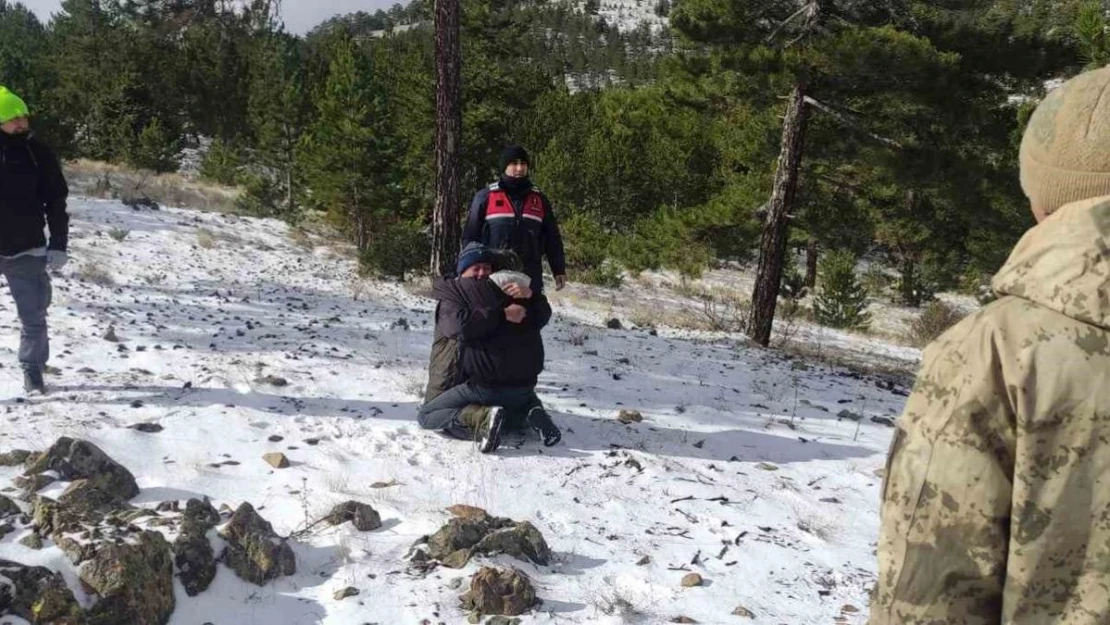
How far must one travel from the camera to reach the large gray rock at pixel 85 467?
12.6ft

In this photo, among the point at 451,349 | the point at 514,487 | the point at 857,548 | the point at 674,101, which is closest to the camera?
the point at 857,548

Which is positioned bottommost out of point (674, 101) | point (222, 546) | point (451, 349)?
point (222, 546)

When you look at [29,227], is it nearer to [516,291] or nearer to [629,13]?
[516,291]

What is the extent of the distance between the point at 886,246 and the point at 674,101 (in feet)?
44.8

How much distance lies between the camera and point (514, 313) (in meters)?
4.96

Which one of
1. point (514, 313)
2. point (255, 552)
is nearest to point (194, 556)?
point (255, 552)

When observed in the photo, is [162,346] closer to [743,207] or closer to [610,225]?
[743,207]

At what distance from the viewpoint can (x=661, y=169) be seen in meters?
26.6

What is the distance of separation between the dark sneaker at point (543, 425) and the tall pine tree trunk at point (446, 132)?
4257mm

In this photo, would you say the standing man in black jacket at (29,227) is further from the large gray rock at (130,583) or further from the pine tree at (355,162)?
the pine tree at (355,162)

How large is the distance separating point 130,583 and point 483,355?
97.4 inches

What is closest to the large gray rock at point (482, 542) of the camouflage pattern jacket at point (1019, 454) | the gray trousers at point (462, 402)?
the gray trousers at point (462, 402)

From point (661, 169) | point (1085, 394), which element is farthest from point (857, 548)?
point (661, 169)

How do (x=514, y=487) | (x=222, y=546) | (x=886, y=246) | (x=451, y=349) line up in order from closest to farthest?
(x=222, y=546)
(x=514, y=487)
(x=451, y=349)
(x=886, y=246)
